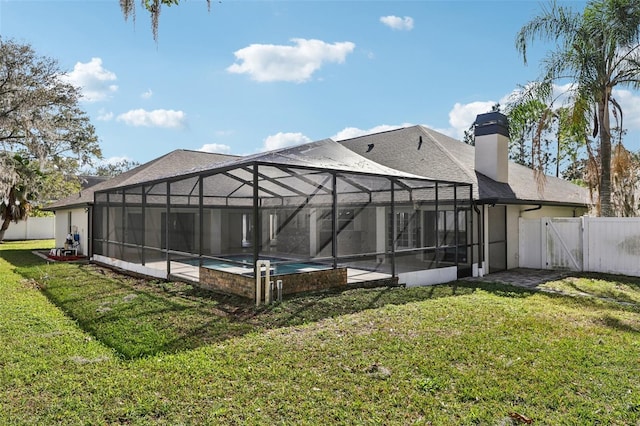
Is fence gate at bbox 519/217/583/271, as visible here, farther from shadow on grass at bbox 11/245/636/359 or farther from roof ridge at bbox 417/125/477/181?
shadow on grass at bbox 11/245/636/359

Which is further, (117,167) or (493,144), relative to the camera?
(117,167)

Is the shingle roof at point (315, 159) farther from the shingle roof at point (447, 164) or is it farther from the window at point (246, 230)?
the window at point (246, 230)

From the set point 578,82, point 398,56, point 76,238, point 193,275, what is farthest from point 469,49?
point 76,238

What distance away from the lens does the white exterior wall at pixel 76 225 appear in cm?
1622

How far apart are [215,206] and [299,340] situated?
37.6 feet

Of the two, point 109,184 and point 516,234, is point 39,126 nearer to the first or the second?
point 109,184

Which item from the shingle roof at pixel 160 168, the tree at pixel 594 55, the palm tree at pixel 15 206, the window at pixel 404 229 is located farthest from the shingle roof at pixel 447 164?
Answer: the palm tree at pixel 15 206

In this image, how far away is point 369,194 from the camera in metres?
11.6

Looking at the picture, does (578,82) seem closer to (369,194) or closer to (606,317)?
(369,194)

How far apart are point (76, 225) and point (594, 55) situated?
19088mm

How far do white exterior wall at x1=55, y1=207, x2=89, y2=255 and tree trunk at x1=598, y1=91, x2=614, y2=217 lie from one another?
56.1 feet

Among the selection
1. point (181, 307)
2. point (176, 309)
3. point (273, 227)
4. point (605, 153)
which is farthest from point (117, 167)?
point (605, 153)

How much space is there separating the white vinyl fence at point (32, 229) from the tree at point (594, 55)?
29354 millimetres

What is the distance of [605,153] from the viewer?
463 inches
